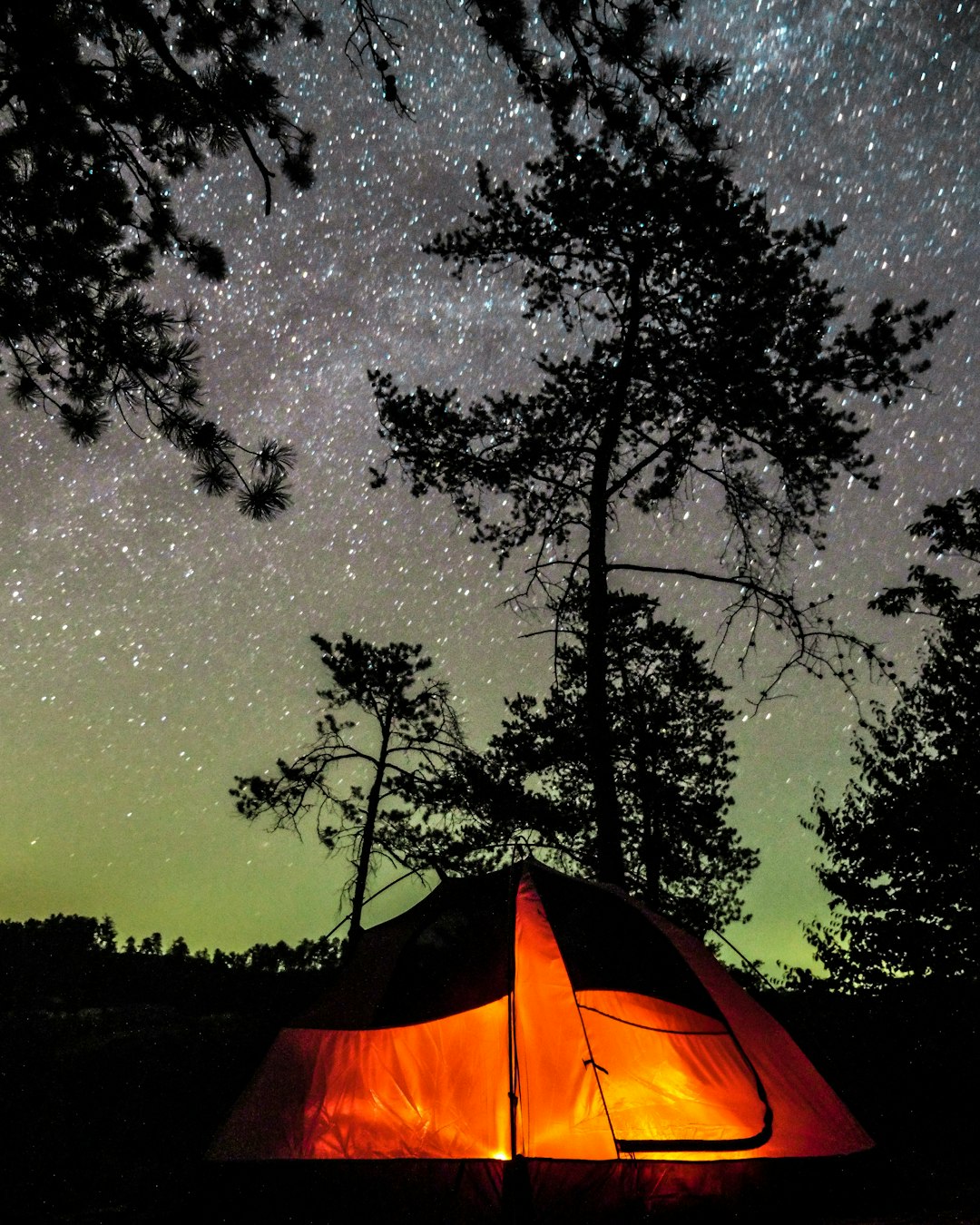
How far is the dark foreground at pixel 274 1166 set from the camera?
446cm

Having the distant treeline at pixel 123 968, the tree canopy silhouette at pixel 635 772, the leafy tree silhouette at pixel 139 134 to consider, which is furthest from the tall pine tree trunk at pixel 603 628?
the distant treeline at pixel 123 968

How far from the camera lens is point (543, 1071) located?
4672 millimetres

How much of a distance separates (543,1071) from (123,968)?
34.1m

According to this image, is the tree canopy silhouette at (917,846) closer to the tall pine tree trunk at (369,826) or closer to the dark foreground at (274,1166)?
the dark foreground at (274,1166)

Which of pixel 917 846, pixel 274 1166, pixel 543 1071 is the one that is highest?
pixel 917 846

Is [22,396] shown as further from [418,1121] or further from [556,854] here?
[556,854]

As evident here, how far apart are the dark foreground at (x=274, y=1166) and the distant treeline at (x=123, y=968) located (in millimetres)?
8689

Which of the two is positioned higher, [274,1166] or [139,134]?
[139,134]

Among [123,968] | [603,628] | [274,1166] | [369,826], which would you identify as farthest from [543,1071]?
[123,968]

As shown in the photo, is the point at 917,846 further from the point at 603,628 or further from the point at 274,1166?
the point at 274,1166

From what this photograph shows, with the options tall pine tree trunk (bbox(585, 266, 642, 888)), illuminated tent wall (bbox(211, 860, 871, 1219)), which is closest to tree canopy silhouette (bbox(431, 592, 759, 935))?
tall pine tree trunk (bbox(585, 266, 642, 888))

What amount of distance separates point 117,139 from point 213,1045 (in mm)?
13227

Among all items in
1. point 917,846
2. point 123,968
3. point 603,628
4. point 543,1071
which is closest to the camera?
point 543,1071

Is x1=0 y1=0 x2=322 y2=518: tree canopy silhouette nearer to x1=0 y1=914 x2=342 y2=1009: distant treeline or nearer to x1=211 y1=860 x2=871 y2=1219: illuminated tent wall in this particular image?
x1=211 y1=860 x2=871 y2=1219: illuminated tent wall
